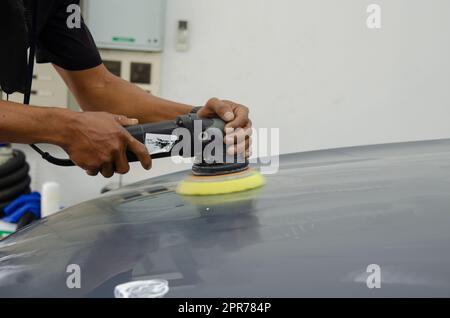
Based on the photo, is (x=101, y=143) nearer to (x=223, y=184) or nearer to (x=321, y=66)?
(x=223, y=184)

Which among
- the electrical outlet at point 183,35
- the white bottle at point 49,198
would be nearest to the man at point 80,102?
the white bottle at point 49,198

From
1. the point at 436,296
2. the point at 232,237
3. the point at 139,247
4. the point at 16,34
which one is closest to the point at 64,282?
the point at 139,247

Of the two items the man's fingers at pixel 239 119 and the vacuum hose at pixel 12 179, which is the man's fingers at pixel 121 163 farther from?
the vacuum hose at pixel 12 179

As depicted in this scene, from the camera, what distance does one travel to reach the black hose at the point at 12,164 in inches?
113

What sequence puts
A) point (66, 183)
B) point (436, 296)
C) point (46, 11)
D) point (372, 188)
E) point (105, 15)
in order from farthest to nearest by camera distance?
point (66, 183)
point (105, 15)
point (46, 11)
point (372, 188)
point (436, 296)

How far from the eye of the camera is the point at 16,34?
1.36 metres

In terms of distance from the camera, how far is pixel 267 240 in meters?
0.77

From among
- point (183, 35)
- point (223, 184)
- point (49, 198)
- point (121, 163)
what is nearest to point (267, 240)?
point (223, 184)

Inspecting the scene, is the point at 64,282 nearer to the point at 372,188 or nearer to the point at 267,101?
the point at 372,188

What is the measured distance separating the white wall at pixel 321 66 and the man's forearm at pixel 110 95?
1.53 metres

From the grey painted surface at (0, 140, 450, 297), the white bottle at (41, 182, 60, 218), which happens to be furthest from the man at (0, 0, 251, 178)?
the white bottle at (41, 182, 60, 218)

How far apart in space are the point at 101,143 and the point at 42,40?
66 cm

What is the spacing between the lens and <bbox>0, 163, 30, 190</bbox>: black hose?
2871 mm

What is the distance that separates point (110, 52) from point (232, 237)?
8.19 feet
